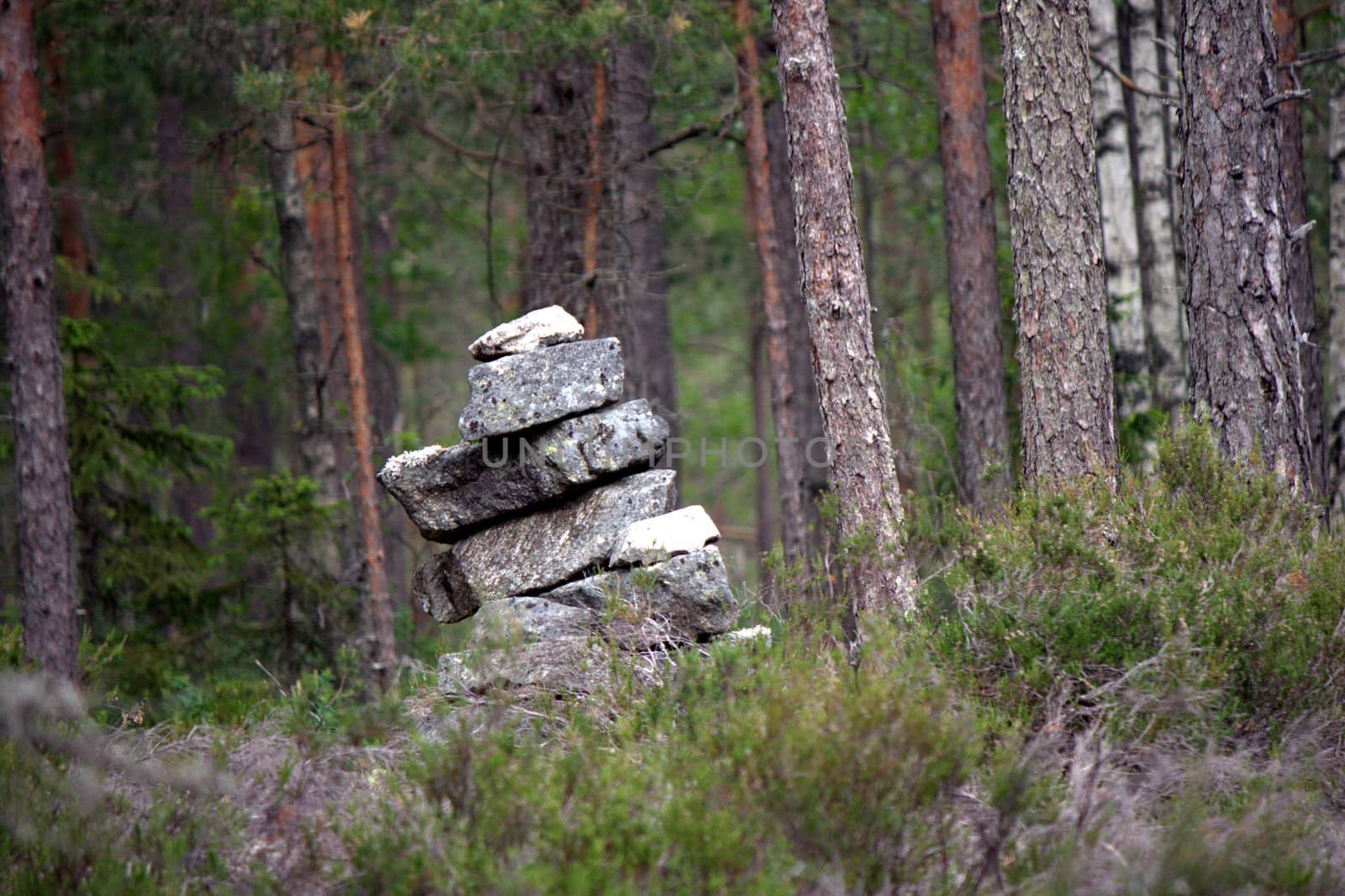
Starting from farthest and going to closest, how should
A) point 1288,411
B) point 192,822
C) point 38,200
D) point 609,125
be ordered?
point 609,125
point 38,200
point 1288,411
point 192,822

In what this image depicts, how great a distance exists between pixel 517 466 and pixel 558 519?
42 cm

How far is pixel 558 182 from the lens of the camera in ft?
35.4

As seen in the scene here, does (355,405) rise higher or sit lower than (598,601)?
higher

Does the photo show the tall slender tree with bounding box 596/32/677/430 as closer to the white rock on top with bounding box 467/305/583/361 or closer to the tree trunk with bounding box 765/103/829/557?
the tree trunk with bounding box 765/103/829/557

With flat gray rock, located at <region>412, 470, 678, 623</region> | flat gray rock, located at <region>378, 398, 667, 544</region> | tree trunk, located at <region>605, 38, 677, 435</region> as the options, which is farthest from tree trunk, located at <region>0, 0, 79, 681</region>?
tree trunk, located at <region>605, 38, 677, 435</region>

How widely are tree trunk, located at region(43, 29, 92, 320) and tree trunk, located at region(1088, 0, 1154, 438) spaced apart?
457 inches

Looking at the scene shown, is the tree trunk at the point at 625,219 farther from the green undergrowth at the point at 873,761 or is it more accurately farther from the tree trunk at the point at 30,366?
the green undergrowth at the point at 873,761

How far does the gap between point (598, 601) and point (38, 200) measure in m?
6.50

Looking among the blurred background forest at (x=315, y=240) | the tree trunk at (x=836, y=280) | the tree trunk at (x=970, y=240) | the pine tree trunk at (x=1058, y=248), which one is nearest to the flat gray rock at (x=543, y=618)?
the blurred background forest at (x=315, y=240)

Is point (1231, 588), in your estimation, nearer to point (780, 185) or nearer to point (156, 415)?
point (780, 185)

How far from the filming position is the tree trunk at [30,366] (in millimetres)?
9344

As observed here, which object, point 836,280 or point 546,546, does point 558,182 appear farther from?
point 546,546

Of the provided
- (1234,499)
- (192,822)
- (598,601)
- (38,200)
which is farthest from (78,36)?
(1234,499)

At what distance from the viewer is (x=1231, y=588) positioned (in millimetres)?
5535
